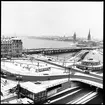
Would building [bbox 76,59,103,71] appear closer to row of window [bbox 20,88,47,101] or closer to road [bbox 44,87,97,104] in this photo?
road [bbox 44,87,97,104]

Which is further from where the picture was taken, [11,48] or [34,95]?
[11,48]

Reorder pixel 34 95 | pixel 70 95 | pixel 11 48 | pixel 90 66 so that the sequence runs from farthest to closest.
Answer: pixel 11 48 < pixel 90 66 < pixel 70 95 < pixel 34 95

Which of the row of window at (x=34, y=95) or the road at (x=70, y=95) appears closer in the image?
the row of window at (x=34, y=95)

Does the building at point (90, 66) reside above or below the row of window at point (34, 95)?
above

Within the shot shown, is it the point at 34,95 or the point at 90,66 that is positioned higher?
the point at 90,66

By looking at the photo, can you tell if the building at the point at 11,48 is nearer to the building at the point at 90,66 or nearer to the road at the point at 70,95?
the building at the point at 90,66

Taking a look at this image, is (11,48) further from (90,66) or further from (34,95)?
(34,95)

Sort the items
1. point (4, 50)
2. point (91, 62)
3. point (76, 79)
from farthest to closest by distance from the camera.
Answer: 1. point (4, 50)
2. point (91, 62)
3. point (76, 79)

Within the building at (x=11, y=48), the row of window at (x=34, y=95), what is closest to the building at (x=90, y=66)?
the row of window at (x=34, y=95)

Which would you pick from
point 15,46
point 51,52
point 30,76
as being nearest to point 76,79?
point 30,76

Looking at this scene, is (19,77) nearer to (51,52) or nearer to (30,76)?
(30,76)

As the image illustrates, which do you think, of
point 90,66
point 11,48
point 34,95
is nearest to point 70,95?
point 34,95
